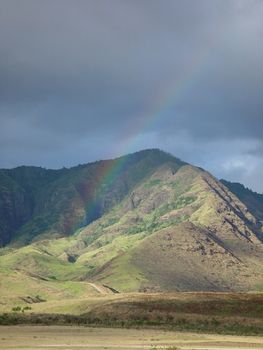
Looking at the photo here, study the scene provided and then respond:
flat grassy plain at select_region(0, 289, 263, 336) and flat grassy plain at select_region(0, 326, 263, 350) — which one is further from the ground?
flat grassy plain at select_region(0, 289, 263, 336)

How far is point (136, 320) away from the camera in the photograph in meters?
108

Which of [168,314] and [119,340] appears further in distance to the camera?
[168,314]

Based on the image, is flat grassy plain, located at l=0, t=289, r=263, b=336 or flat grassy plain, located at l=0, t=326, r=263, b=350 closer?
flat grassy plain, located at l=0, t=326, r=263, b=350

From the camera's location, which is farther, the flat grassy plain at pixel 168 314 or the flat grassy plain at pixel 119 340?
the flat grassy plain at pixel 168 314

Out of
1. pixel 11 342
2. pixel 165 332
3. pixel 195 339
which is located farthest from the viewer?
pixel 165 332

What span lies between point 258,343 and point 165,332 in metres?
17.9

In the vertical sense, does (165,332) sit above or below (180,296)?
below

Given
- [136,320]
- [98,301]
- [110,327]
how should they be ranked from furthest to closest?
[98,301] < [136,320] < [110,327]

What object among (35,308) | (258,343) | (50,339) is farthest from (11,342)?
(35,308)

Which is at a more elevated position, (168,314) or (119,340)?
(168,314)

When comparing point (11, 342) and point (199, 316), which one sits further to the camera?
point (199, 316)

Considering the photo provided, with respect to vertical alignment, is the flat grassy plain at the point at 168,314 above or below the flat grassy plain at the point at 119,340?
above

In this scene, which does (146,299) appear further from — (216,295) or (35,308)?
(35,308)

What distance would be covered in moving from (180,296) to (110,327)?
38.0 metres
